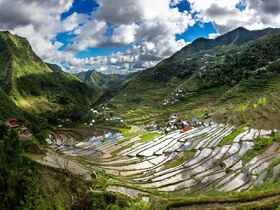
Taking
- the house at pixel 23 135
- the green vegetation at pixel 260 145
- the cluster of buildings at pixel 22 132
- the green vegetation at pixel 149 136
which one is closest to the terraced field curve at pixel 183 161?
the green vegetation at pixel 260 145

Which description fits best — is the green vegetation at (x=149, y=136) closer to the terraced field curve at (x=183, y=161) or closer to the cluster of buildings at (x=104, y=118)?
the terraced field curve at (x=183, y=161)

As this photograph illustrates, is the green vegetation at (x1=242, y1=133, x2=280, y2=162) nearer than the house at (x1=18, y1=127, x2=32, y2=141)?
Yes

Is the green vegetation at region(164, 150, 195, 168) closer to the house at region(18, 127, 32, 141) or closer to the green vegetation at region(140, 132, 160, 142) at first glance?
the green vegetation at region(140, 132, 160, 142)

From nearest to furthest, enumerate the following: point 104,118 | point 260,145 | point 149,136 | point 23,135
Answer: point 260,145 < point 23,135 < point 149,136 < point 104,118

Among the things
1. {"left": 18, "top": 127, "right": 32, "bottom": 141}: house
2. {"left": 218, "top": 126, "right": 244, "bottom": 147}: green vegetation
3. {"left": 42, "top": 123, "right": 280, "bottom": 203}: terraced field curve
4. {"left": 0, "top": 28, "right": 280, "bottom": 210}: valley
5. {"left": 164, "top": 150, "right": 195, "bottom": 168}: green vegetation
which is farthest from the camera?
{"left": 218, "top": 126, "right": 244, "bottom": 147}: green vegetation

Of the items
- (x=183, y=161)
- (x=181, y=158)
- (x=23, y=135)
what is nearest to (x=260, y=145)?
(x=183, y=161)

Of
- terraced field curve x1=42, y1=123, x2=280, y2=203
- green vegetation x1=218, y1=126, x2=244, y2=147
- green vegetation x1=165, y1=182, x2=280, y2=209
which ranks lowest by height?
green vegetation x1=165, y1=182, x2=280, y2=209

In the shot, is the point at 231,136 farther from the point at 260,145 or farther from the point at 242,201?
the point at 242,201

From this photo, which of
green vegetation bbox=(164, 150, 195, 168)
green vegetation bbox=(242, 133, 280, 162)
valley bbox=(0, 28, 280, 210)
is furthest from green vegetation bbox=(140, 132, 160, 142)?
green vegetation bbox=(242, 133, 280, 162)
